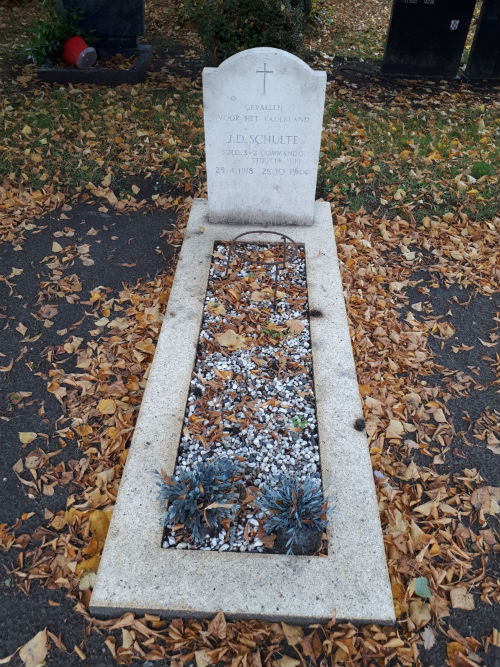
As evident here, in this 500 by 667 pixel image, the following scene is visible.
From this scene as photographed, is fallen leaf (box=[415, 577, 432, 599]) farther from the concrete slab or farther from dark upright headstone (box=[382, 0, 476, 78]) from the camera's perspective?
dark upright headstone (box=[382, 0, 476, 78])

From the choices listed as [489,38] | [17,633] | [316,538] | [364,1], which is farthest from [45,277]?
[364,1]

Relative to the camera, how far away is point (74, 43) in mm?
8039

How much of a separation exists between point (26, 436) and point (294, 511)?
1.76m

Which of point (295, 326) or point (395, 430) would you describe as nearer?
point (395, 430)

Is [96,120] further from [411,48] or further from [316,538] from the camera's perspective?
[316,538]

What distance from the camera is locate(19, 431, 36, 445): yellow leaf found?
309 cm

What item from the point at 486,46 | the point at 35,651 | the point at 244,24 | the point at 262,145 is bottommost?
the point at 35,651

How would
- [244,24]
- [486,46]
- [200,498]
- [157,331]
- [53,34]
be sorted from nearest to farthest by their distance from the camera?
[200,498] → [157,331] → [244,24] → [53,34] → [486,46]

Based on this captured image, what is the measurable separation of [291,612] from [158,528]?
75cm

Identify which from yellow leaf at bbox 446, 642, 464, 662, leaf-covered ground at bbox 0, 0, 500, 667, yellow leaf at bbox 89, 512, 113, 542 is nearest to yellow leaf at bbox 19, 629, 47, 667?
leaf-covered ground at bbox 0, 0, 500, 667

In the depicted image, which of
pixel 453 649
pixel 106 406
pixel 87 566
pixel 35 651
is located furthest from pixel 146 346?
pixel 453 649

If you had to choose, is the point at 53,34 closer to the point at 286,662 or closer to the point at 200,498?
the point at 200,498

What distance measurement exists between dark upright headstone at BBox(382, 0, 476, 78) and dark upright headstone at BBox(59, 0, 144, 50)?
14.1ft

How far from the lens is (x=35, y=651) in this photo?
7.30 feet
